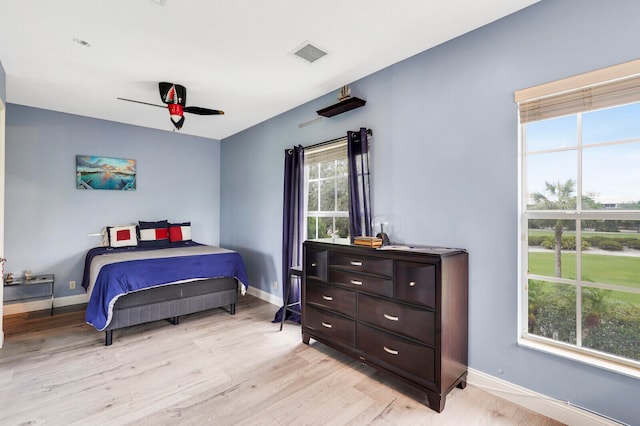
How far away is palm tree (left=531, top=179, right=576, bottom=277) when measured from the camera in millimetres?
1956

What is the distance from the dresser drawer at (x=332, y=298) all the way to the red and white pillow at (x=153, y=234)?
9.26 feet

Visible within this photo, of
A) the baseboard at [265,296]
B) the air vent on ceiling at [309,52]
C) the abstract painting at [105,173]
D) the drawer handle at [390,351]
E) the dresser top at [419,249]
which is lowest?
the baseboard at [265,296]

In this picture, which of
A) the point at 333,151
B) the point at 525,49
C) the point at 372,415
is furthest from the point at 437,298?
the point at 333,151

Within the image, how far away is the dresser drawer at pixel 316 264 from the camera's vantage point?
109 inches

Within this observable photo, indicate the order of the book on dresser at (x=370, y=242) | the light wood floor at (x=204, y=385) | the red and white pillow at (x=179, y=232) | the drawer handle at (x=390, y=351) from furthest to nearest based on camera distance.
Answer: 1. the red and white pillow at (x=179, y=232)
2. the book on dresser at (x=370, y=242)
3. the drawer handle at (x=390, y=351)
4. the light wood floor at (x=204, y=385)

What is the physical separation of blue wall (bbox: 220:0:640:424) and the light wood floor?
35cm

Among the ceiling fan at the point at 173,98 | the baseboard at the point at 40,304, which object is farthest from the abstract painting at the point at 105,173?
the ceiling fan at the point at 173,98

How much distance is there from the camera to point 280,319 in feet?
11.7

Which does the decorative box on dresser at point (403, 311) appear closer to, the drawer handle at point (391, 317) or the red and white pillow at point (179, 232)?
the drawer handle at point (391, 317)

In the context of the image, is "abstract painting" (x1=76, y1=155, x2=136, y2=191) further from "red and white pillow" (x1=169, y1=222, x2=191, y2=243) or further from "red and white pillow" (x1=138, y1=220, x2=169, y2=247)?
"red and white pillow" (x1=169, y1=222, x2=191, y2=243)

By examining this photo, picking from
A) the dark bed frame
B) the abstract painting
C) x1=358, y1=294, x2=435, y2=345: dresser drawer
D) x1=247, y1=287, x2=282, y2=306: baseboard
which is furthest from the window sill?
the abstract painting

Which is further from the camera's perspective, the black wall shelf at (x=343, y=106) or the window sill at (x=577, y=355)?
the black wall shelf at (x=343, y=106)

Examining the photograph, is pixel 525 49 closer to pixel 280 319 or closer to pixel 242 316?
pixel 280 319

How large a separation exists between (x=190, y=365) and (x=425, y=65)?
322 centimetres
